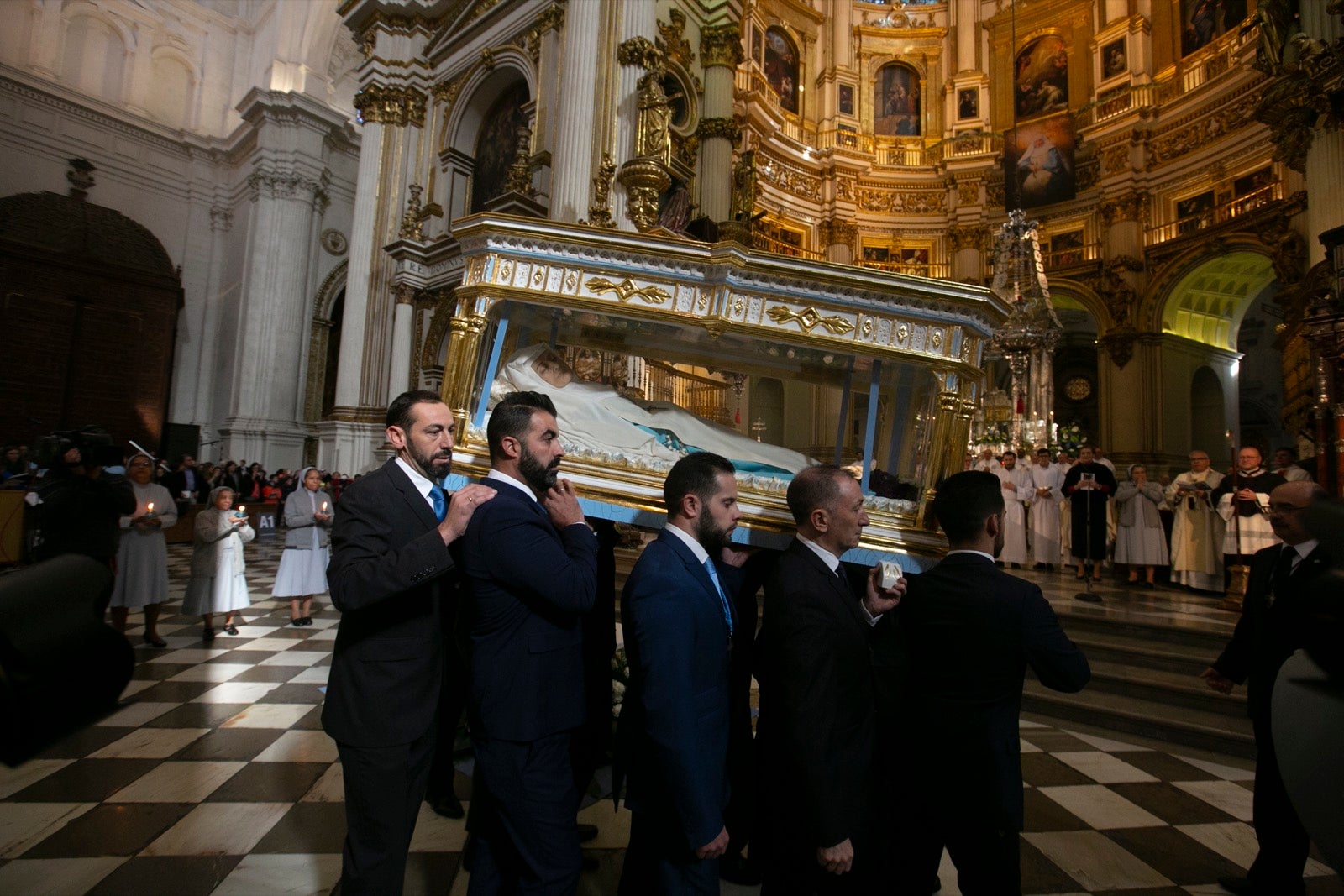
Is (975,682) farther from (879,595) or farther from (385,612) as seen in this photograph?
(385,612)

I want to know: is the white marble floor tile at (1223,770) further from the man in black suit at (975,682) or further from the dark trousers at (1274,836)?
the man in black suit at (975,682)

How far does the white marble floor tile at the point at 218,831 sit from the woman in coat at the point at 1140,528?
26.4 feet

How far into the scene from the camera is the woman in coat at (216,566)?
523 cm

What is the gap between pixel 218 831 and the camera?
2441 mm

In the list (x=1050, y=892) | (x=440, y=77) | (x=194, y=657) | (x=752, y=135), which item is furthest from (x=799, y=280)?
(x=752, y=135)

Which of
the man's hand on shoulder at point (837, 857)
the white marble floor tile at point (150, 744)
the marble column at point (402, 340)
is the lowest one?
the white marble floor tile at point (150, 744)

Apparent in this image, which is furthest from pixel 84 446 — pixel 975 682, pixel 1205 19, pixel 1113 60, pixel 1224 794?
pixel 1113 60

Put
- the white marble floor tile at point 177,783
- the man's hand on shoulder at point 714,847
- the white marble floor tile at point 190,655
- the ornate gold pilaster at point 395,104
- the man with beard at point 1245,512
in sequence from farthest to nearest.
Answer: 1. the ornate gold pilaster at point 395,104
2. the man with beard at point 1245,512
3. the white marble floor tile at point 190,655
4. the white marble floor tile at point 177,783
5. the man's hand on shoulder at point 714,847

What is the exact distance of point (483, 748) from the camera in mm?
1682

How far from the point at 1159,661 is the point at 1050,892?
2.86 metres

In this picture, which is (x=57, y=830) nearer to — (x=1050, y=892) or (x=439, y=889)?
(x=439, y=889)

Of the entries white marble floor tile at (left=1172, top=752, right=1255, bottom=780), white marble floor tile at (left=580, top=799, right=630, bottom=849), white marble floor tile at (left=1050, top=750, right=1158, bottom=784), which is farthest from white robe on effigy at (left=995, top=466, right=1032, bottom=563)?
white marble floor tile at (left=580, top=799, right=630, bottom=849)

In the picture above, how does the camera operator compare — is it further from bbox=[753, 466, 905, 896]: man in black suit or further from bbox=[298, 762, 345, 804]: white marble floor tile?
bbox=[753, 466, 905, 896]: man in black suit

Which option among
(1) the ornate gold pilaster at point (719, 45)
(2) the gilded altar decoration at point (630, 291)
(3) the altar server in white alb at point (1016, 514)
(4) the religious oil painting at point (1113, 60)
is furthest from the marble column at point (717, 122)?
(4) the religious oil painting at point (1113, 60)
